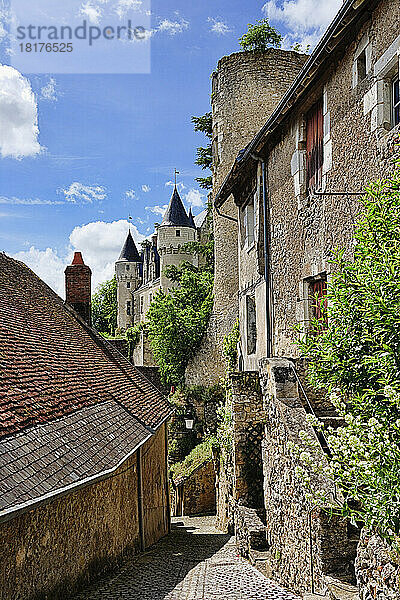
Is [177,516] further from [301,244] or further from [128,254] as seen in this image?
[128,254]

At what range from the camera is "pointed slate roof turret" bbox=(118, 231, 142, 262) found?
64.2 meters

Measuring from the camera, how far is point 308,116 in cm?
1012

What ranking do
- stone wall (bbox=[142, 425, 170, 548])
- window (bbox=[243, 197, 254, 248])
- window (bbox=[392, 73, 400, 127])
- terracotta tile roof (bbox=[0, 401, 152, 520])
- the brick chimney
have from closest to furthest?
terracotta tile roof (bbox=[0, 401, 152, 520]), window (bbox=[392, 73, 400, 127]), stone wall (bbox=[142, 425, 170, 548]), window (bbox=[243, 197, 254, 248]), the brick chimney

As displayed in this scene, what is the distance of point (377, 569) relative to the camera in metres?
4.34

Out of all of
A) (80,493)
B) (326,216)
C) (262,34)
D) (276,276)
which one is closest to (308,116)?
(326,216)

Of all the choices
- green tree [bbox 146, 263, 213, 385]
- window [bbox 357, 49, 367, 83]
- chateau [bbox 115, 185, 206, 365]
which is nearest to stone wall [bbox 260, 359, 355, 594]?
window [bbox 357, 49, 367, 83]

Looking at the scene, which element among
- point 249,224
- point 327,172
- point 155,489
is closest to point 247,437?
point 155,489

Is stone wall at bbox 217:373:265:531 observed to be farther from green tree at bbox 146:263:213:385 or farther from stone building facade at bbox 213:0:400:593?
green tree at bbox 146:263:213:385

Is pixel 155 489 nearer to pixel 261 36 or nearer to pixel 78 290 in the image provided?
pixel 78 290

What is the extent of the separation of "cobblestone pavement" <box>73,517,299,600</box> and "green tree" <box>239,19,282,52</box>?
19477 millimetres

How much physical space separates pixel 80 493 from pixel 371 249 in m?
3.84

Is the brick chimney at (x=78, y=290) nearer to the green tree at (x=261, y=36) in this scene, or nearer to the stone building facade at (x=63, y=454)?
the stone building facade at (x=63, y=454)

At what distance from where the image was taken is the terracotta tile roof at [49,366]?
6.33m

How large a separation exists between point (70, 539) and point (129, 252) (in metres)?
59.1
